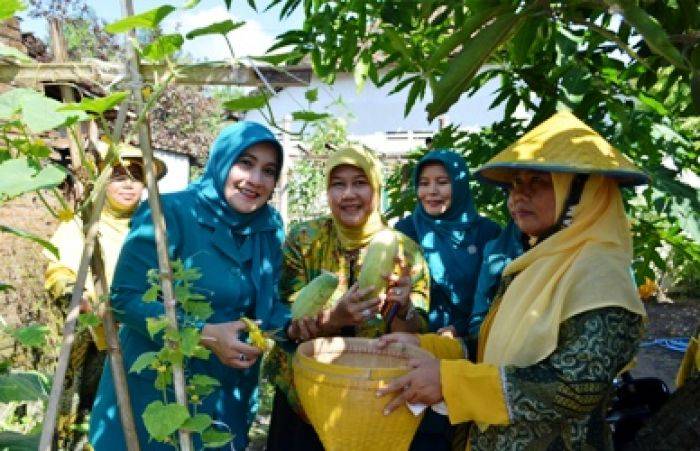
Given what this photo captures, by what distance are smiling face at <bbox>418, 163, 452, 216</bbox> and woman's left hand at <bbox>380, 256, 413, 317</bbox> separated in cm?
90

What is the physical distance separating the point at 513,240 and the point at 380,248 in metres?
0.77

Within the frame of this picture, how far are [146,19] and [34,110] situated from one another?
238mm

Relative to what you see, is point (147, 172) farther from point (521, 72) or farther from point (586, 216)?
point (521, 72)

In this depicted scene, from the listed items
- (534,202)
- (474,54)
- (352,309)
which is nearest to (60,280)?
(352,309)

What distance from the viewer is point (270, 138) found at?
226 centimetres

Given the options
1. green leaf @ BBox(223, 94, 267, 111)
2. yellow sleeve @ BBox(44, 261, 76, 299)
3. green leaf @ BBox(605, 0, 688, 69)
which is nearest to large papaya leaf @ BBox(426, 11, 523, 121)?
green leaf @ BBox(605, 0, 688, 69)

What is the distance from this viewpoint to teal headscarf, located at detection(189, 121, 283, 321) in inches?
88.0

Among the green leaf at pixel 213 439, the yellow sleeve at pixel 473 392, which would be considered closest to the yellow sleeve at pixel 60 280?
the green leaf at pixel 213 439

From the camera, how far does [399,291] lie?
7.88 ft

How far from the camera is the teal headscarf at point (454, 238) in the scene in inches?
121

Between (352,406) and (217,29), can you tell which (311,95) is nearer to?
(217,29)

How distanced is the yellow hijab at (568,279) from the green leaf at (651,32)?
2.01 feet

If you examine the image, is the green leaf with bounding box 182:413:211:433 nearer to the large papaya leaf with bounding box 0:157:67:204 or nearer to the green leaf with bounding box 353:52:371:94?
the large papaya leaf with bounding box 0:157:67:204

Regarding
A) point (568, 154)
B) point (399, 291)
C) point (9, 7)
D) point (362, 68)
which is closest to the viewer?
point (9, 7)
